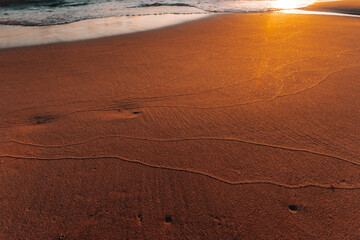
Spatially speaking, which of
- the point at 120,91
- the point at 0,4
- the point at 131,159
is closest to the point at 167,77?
the point at 120,91

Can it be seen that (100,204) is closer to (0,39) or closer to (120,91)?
→ (120,91)

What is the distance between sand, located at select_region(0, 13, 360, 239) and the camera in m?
1.78

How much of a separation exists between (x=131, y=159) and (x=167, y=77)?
7.09 ft

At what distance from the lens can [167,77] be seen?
4.08 metres

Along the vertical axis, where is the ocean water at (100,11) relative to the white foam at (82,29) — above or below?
above

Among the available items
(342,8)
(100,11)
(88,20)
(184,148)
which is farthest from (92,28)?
(342,8)

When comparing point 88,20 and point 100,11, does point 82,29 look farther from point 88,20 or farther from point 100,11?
point 100,11

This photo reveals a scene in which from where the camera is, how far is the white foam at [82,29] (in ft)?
22.9

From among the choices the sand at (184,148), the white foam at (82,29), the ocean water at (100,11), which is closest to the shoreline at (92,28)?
the white foam at (82,29)

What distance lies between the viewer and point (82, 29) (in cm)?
829

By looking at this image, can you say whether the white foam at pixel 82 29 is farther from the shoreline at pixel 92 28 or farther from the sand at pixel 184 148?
the sand at pixel 184 148

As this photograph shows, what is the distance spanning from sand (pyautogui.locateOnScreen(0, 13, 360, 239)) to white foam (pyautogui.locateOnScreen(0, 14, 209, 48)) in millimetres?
2890

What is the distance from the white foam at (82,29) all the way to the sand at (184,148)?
289 centimetres

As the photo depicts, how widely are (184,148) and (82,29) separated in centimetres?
796
